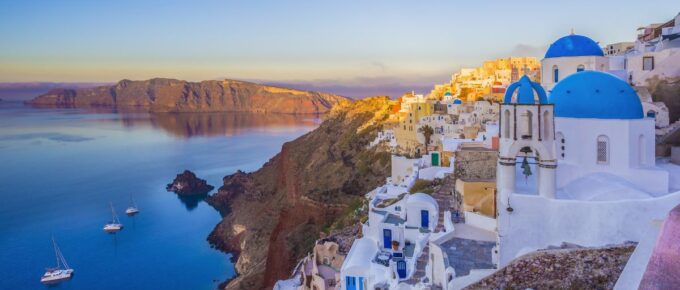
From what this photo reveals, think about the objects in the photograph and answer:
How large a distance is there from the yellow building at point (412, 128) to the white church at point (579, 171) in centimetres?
2058

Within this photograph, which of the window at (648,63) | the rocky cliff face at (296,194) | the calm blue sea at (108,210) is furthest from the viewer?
the calm blue sea at (108,210)

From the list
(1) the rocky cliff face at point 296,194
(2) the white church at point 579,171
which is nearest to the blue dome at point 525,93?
(2) the white church at point 579,171

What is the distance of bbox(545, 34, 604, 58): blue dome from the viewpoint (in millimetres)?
15289

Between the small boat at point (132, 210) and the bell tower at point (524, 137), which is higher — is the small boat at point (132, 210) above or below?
below

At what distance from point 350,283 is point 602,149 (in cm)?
685

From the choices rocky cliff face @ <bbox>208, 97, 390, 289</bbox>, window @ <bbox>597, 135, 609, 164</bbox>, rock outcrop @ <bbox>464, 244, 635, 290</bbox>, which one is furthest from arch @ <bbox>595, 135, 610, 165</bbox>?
rocky cliff face @ <bbox>208, 97, 390, 289</bbox>

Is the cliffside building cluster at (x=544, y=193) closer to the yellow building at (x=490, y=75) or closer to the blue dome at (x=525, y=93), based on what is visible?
the blue dome at (x=525, y=93)

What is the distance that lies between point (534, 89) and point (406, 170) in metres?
16.5

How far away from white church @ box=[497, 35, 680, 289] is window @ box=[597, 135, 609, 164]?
18mm

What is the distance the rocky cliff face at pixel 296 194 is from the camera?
30.7 meters

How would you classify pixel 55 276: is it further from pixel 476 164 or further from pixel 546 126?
pixel 546 126

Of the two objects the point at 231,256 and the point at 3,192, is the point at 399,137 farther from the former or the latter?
the point at 3,192

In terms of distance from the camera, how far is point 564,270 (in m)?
8.38

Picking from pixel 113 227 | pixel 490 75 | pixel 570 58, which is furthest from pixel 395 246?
pixel 490 75
